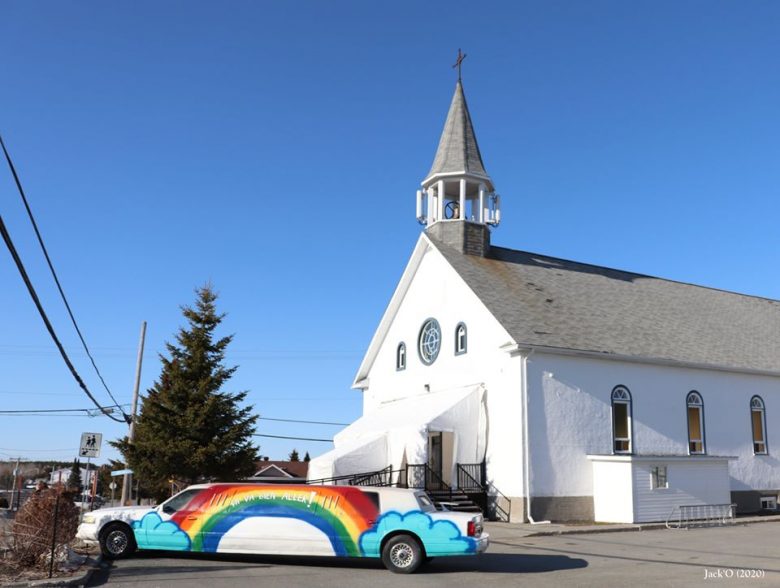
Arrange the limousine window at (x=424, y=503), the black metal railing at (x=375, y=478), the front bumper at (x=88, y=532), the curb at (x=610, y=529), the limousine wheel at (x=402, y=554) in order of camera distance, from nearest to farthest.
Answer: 1. the limousine wheel at (x=402, y=554)
2. the limousine window at (x=424, y=503)
3. the front bumper at (x=88, y=532)
4. the curb at (x=610, y=529)
5. the black metal railing at (x=375, y=478)

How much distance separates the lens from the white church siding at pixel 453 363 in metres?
23.5

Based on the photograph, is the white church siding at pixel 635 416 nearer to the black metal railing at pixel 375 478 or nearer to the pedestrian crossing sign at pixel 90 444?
the black metal railing at pixel 375 478

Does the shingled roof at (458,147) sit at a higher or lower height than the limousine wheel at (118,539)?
higher

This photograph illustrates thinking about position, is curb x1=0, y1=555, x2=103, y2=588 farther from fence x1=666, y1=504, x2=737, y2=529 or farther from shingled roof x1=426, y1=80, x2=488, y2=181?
shingled roof x1=426, y1=80, x2=488, y2=181

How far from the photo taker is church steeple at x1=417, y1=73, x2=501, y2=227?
3003 centimetres

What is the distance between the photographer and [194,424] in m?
25.9

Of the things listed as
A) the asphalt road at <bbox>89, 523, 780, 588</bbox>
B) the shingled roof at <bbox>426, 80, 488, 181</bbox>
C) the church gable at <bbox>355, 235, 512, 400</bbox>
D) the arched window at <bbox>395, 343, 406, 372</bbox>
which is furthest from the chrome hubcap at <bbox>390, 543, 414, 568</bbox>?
the shingled roof at <bbox>426, 80, 488, 181</bbox>

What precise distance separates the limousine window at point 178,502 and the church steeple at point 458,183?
693 inches

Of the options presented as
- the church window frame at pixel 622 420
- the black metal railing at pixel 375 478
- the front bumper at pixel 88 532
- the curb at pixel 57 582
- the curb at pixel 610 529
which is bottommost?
the curb at pixel 57 582

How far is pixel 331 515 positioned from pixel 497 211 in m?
19.2

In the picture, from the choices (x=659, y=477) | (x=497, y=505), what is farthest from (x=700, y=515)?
(x=497, y=505)

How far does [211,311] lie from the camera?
2798cm

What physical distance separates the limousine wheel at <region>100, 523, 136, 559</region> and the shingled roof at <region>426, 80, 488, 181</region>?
19.7 meters

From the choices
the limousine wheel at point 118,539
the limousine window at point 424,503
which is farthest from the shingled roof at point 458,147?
the limousine wheel at point 118,539
